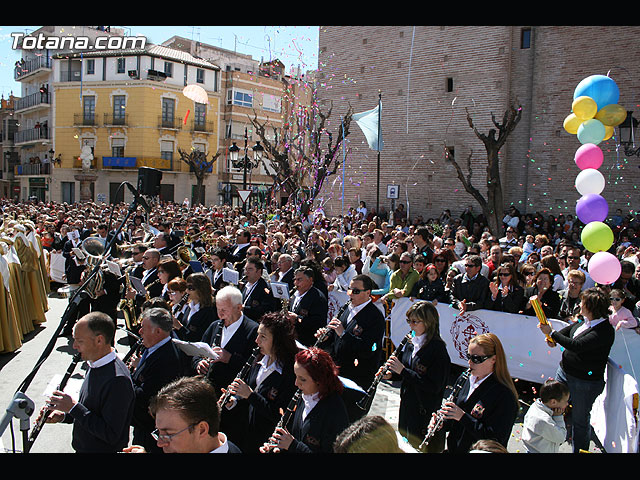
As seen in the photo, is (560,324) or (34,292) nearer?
(560,324)

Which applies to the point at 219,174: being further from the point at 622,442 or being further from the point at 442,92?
the point at 622,442

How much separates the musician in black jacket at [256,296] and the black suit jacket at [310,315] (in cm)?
65

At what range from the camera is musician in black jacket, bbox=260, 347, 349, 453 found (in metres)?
3.25

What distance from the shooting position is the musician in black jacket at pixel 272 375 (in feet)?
12.9

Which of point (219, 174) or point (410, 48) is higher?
point (410, 48)

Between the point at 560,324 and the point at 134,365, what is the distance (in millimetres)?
4578

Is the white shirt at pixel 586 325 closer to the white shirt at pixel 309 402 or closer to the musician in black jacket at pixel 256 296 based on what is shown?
the white shirt at pixel 309 402

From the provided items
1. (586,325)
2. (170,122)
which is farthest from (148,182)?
(170,122)

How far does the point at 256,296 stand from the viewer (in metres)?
6.61

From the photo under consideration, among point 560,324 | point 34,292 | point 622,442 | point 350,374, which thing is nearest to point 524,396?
point 560,324
